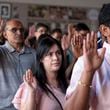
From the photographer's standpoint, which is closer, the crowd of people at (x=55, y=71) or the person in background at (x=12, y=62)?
the crowd of people at (x=55, y=71)

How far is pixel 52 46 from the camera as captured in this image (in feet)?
7.15

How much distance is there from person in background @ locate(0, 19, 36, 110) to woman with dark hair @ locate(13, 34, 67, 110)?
0.78m

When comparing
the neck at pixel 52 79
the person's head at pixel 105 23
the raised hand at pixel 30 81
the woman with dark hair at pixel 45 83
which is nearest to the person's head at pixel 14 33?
the woman with dark hair at pixel 45 83

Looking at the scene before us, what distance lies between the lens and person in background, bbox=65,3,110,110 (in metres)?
1.24

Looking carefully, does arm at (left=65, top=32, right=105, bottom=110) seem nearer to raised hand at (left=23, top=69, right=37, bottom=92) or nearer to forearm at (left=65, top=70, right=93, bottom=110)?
forearm at (left=65, top=70, right=93, bottom=110)

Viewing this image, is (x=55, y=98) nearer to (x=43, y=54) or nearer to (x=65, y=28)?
(x=43, y=54)

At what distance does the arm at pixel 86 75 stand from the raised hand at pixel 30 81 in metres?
0.68

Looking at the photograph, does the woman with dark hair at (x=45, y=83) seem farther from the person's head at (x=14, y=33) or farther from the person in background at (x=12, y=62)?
the person's head at (x=14, y=33)

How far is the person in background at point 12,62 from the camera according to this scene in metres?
2.99

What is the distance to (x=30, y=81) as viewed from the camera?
1932 mm

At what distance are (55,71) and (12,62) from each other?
39.7 inches

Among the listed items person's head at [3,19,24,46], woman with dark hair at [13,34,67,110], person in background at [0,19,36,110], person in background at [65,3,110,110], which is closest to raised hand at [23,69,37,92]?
woman with dark hair at [13,34,67,110]

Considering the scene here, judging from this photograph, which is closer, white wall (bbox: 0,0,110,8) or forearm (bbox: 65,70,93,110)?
forearm (bbox: 65,70,93,110)

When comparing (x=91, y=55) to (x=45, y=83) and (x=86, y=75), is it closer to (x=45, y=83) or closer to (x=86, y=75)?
(x=86, y=75)
